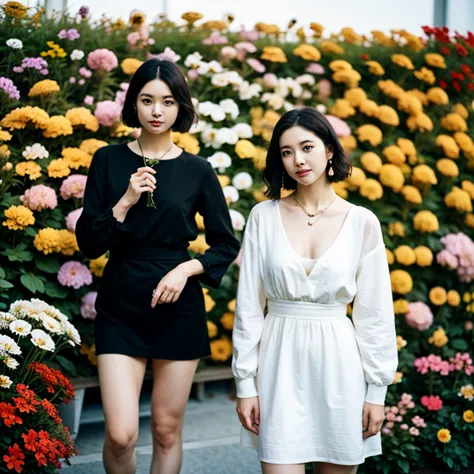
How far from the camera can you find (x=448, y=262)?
439 centimetres

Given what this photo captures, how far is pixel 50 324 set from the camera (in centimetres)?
272

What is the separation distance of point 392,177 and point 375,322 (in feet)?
8.05

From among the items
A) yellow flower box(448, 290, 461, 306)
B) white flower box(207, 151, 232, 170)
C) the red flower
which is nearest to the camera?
the red flower

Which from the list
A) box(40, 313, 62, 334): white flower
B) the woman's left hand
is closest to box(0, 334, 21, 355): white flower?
box(40, 313, 62, 334): white flower

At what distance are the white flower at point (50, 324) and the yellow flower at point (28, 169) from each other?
1.01m

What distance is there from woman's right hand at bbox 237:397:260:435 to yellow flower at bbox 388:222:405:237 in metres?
2.59

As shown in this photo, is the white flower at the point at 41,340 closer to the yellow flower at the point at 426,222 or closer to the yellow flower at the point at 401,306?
the yellow flower at the point at 401,306

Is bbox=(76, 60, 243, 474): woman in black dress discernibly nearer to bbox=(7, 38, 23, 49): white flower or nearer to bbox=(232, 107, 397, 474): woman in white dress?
bbox=(232, 107, 397, 474): woman in white dress

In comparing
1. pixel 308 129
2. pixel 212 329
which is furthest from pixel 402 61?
pixel 308 129

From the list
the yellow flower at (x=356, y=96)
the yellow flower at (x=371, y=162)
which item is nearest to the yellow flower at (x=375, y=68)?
the yellow flower at (x=356, y=96)

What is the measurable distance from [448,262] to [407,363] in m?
0.77

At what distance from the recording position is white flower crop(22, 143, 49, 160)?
3.54 metres

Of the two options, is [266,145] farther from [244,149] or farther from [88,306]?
[88,306]

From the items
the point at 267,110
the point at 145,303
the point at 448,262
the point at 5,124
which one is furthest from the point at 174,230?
the point at 448,262
